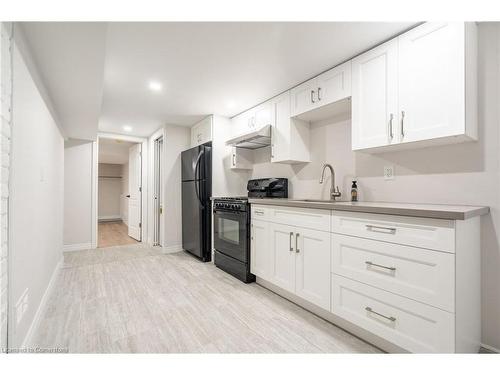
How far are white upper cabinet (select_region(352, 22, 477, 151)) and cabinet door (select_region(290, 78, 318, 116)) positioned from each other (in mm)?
412

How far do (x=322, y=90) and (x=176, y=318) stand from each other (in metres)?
2.38

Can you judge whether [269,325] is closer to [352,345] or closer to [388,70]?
[352,345]

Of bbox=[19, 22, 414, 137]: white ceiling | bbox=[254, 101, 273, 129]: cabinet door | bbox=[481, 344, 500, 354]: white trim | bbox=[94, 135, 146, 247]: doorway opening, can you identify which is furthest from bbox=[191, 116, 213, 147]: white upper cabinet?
bbox=[481, 344, 500, 354]: white trim

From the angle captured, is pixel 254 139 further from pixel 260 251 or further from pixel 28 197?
pixel 28 197

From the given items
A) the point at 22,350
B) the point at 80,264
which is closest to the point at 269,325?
the point at 22,350

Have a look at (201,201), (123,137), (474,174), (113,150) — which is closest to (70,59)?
(201,201)

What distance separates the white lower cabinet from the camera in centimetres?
117

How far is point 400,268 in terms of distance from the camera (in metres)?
1.33

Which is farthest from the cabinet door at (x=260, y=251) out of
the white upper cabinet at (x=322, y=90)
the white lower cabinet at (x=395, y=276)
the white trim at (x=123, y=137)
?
the white trim at (x=123, y=137)

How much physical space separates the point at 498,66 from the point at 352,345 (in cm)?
200

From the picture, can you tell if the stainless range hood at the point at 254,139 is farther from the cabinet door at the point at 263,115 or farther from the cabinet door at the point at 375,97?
the cabinet door at the point at 375,97

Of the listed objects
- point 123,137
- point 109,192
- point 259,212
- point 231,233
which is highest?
point 123,137

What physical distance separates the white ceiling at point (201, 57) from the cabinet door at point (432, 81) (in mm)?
191

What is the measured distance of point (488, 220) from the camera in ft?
4.75
